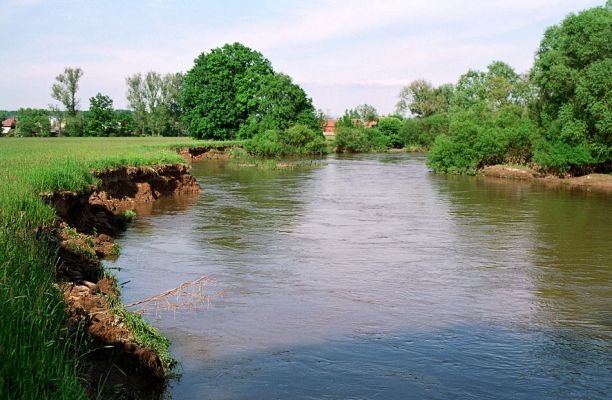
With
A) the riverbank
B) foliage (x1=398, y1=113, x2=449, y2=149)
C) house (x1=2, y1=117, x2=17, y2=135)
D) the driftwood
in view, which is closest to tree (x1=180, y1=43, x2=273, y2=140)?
foliage (x1=398, y1=113, x2=449, y2=149)

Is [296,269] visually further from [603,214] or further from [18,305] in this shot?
[603,214]

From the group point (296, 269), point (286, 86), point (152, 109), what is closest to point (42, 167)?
point (296, 269)

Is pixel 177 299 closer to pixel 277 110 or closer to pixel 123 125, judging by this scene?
pixel 277 110

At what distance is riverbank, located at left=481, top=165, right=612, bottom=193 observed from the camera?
131 feet

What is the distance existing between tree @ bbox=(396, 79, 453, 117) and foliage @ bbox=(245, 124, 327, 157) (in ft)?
161

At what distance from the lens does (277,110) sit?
78.1 meters

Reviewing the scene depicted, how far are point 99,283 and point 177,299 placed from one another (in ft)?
6.57

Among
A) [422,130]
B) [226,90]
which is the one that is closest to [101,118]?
[226,90]

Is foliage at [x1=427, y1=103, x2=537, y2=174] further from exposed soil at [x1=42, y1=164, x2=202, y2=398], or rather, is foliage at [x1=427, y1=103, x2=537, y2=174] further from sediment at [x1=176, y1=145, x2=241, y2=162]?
exposed soil at [x1=42, y1=164, x2=202, y2=398]

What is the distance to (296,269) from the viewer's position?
53.7 ft

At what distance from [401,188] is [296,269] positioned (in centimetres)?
2279

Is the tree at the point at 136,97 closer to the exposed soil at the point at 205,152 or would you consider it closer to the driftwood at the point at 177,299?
the exposed soil at the point at 205,152

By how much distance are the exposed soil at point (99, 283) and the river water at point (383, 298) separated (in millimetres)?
629

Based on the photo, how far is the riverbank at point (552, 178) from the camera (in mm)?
39984
